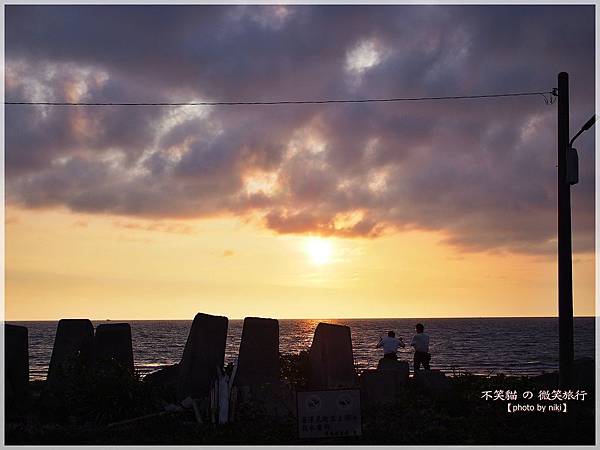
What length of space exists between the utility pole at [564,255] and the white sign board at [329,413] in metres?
3.65

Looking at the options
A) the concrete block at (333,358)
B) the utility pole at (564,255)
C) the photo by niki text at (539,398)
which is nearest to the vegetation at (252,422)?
the photo by niki text at (539,398)

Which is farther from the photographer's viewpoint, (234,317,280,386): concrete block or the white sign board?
(234,317,280,386): concrete block

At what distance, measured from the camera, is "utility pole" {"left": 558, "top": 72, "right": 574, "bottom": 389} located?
12641 mm

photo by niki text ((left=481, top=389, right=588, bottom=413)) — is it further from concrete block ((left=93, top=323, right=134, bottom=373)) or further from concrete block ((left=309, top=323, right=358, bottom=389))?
concrete block ((left=93, top=323, right=134, bottom=373))

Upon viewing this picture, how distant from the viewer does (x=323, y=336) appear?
1620cm

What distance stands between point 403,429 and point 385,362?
17.7 ft

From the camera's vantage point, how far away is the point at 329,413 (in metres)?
11.3

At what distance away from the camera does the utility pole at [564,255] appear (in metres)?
12.6

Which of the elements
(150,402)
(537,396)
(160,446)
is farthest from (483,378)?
(160,446)

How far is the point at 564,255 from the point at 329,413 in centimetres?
485

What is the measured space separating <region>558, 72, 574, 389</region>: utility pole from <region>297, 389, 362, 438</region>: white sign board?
3.65 m

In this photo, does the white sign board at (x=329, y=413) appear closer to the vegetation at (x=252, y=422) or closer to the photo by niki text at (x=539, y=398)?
the vegetation at (x=252, y=422)

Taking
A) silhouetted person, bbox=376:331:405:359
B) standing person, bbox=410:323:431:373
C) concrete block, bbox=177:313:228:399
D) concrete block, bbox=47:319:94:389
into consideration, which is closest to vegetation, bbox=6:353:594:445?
concrete block, bbox=177:313:228:399

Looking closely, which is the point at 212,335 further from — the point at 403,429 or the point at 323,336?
the point at 403,429
